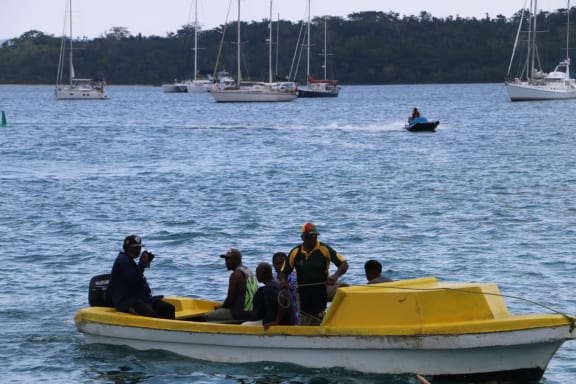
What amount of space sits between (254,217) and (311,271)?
639 inches

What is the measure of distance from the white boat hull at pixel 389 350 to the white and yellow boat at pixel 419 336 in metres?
0.01

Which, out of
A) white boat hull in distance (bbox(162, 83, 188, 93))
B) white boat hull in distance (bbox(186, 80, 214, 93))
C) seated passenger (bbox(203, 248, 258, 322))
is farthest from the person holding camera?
white boat hull in distance (bbox(162, 83, 188, 93))

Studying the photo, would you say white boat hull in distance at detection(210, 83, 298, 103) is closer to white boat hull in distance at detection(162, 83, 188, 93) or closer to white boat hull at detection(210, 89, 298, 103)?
white boat hull at detection(210, 89, 298, 103)

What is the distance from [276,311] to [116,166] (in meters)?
34.8

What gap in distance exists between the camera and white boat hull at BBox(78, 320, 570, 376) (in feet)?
42.7

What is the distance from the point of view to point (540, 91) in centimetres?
10706

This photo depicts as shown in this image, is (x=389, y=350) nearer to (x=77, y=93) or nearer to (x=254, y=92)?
(x=254, y=92)

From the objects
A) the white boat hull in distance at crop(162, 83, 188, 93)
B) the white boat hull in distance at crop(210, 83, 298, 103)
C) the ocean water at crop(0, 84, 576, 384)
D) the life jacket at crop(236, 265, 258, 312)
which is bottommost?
the white boat hull in distance at crop(162, 83, 188, 93)

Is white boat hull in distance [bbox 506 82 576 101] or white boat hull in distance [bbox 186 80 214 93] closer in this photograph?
white boat hull in distance [bbox 506 82 576 101]

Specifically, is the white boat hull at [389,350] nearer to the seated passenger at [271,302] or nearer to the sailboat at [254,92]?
the seated passenger at [271,302]

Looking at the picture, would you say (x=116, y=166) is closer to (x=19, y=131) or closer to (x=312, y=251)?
(x=19, y=131)

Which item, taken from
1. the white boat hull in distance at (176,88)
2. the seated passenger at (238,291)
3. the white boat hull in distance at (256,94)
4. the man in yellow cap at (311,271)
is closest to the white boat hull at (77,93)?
the white boat hull in distance at (256,94)

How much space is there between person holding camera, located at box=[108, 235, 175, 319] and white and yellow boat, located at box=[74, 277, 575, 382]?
118 centimetres

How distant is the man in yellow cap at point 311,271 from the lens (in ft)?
47.1
